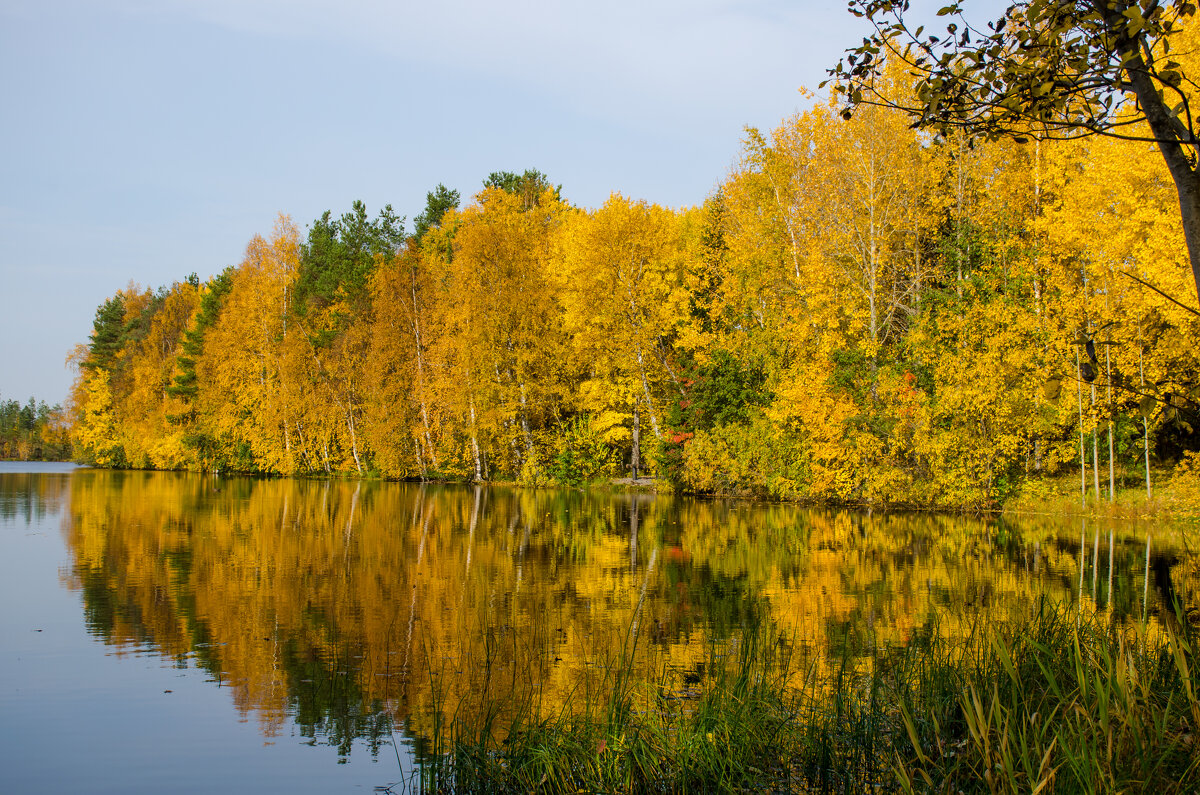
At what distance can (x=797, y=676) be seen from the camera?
794cm

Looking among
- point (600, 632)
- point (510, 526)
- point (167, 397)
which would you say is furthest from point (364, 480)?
point (600, 632)

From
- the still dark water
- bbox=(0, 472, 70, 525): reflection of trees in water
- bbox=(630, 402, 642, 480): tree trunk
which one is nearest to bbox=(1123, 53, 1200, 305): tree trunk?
the still dark water

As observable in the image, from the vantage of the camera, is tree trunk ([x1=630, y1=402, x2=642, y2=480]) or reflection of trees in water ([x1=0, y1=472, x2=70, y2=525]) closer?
reflection of trees in water ([x1=0, y1=472, x2=70, y2=525])

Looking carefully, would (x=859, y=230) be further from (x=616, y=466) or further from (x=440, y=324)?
(x=440, y=324)

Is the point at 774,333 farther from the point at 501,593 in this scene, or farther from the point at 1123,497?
the point at 501,593

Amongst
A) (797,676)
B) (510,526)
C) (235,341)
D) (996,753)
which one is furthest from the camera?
(235,341)

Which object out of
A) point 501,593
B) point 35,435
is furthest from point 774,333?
point 35,435

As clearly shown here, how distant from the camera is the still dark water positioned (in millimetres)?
7004

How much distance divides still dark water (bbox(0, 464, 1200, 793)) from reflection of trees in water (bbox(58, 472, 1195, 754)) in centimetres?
6

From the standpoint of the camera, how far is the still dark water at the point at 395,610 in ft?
23.0

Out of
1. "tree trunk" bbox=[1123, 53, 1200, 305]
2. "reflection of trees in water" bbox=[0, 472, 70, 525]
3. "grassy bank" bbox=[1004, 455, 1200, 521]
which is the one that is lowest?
"reflection of trees in water" bbox=[0, 472, 70, 525]

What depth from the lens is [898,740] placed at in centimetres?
532

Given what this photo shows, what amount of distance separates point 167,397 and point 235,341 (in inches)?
489

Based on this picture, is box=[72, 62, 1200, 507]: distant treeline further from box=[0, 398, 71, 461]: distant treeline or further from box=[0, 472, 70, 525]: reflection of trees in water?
box=[0, 398, 71, 461]: distant treeline
